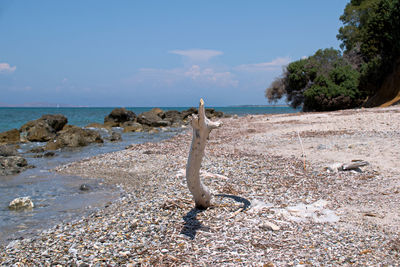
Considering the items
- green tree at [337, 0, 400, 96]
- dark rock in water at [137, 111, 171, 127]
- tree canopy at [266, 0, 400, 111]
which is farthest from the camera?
dark rock in water at [137, 111, 171, 127]

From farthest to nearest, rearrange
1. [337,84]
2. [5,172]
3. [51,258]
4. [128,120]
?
→ [128,120], [337,84], [5,172], [51,258]

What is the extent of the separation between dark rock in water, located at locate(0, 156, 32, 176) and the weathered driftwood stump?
8.62 meters

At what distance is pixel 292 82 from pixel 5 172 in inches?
1115

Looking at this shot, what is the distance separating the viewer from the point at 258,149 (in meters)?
12.4

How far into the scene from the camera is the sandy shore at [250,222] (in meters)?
4.21

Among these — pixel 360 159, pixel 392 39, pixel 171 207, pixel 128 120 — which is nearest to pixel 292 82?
pixel 392 39

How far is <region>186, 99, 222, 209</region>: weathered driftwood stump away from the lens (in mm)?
4438

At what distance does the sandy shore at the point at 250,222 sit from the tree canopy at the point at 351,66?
19.4 m

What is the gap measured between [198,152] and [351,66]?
30.9 m

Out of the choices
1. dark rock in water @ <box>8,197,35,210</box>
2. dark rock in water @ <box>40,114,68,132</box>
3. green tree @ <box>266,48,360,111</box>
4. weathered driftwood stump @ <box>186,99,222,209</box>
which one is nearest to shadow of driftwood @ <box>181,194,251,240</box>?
weathered driftwood stump @ <box>186,99,222,209</box>

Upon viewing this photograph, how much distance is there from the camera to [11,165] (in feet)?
38.7

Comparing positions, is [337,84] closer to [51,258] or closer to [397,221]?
[397,221]

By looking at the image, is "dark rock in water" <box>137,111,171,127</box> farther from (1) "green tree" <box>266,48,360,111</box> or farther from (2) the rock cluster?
(2) the rock cluster

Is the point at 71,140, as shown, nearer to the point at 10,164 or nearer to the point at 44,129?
the point at 44,129
